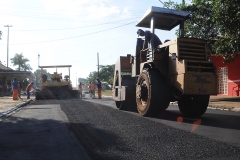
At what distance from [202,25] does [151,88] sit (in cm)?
1087

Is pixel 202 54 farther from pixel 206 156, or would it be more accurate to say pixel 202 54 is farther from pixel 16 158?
pixel 16 158

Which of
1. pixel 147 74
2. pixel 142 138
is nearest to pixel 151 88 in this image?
pixel 147 74

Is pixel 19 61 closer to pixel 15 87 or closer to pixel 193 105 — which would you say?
pixel 15 87

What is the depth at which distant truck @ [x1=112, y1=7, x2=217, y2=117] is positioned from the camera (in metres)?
7.79

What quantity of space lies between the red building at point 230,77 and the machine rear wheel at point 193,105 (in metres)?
11.1

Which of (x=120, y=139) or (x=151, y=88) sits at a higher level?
(x=151, y=88)

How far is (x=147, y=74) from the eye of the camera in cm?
883

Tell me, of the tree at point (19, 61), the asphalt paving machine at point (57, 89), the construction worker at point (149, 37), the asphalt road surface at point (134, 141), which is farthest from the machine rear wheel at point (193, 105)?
the tree at point (19, 61)

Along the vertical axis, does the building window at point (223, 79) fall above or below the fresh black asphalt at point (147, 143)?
above

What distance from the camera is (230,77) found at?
785 inches

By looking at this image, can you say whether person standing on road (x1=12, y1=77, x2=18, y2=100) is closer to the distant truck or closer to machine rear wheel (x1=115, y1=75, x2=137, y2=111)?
machine rear wheel (x1=115, y1=75, x2=137, y2=111)

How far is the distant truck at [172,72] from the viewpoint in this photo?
7.79 meters

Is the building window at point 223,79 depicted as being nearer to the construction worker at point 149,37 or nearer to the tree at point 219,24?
the tree at point 219,24

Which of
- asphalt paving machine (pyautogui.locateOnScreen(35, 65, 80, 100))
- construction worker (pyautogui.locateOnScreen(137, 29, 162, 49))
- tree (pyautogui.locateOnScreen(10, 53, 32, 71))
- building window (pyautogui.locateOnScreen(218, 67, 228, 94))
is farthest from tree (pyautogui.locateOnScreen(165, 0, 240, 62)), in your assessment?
tree (pyautogui.locateOnScreen(10, 53, 32, 71))
